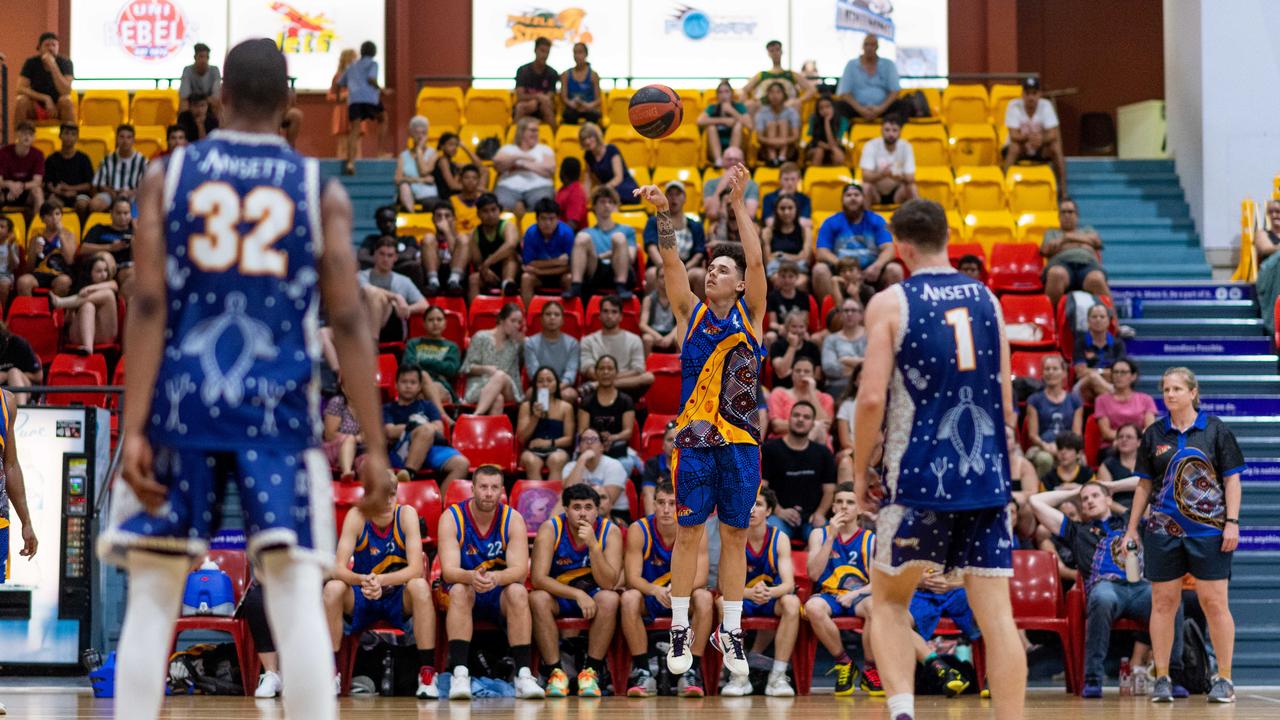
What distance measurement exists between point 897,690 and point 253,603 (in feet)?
19.2

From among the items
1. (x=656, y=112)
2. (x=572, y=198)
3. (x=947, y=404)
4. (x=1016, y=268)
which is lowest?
(x=947, y=404)

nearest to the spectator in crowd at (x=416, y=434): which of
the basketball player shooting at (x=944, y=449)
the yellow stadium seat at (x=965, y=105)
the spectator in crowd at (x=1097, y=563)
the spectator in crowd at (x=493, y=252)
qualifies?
the spectator in crowd at (x=493, y=252)

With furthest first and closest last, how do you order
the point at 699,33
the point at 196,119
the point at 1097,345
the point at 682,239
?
the point at 699,33
the point at 196,119
the point at 682,239
the point at 1097,345

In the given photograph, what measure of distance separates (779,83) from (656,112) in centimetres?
879

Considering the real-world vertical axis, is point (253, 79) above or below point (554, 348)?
above

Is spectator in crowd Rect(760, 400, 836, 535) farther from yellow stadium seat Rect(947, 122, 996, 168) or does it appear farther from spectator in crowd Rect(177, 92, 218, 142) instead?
spectator in crowd Rect(177, 92, 218, 142)

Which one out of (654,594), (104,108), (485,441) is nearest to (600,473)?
(485,441)

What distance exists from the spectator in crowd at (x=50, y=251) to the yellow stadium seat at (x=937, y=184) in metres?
8.82

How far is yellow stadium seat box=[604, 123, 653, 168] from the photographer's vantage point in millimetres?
18156

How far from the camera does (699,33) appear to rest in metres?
21.2

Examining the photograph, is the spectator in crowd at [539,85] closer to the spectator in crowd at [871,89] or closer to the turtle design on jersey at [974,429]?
the spectator in crowd at [871,89]

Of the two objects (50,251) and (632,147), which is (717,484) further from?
(632,147)

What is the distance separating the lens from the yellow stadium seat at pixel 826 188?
55.4ft

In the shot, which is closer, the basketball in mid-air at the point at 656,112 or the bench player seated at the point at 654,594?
the basketball in mid-air at the point at 656,112
